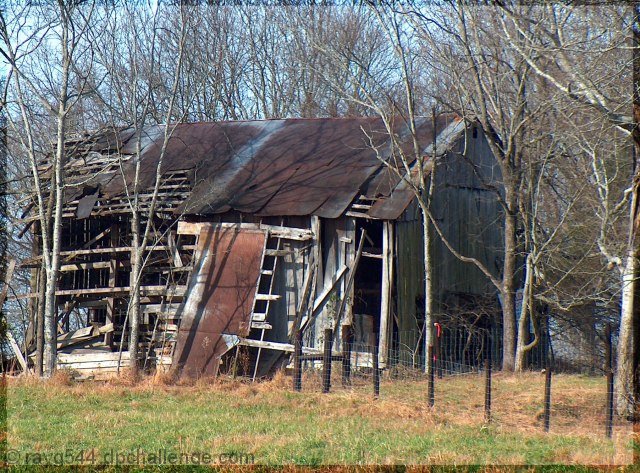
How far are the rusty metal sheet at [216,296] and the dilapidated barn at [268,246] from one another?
0.03m

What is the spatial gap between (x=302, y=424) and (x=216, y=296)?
6346 mm

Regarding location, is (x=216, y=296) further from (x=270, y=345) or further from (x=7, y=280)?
(x=7, y=280)

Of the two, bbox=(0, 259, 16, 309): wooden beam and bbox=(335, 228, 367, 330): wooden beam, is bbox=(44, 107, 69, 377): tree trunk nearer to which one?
bbox=(0, 259, 16, 309): wooden beam

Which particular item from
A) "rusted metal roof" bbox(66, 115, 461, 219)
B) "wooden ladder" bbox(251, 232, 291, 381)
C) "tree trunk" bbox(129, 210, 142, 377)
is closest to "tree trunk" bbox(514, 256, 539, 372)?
"rusted metal roof" bbox(66, 115, 461, 219)

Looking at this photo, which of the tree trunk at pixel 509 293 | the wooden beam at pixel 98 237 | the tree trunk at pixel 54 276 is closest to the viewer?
the tree trunk at pixel 54 276

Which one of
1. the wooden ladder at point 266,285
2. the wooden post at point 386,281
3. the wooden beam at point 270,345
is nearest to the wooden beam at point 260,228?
the wooden ladder at point 266,285

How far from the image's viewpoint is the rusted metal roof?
17250 mm

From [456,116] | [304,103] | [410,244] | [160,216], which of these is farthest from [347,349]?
[304,103]

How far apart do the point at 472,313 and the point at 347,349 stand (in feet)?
14.5

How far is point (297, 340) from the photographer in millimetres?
13680

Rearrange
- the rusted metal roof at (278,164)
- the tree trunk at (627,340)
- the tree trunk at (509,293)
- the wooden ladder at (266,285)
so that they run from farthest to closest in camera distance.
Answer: the tree trunk at (509,293)
the rusted metal roof at (278,164)
the wooden ladder at (266,285)
the tree trunk at (627,340)

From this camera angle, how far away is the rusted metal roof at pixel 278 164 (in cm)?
1725

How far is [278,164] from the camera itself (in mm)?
19359

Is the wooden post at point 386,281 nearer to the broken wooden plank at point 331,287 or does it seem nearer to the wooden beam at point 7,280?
the broken wooden plank at point 331,287
